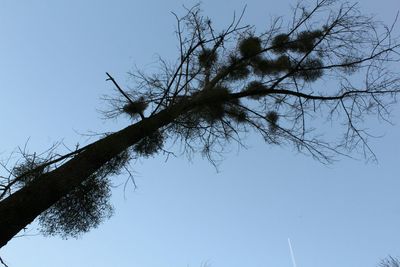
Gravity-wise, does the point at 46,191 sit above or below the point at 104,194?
below

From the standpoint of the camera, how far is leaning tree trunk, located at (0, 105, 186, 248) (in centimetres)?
310

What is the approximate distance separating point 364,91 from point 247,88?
4.15 ft

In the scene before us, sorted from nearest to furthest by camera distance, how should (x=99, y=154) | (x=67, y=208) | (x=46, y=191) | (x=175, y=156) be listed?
(x=46, y=191)
(x=99, y=154)
(x=67, y=208)
(x=175, y=156)

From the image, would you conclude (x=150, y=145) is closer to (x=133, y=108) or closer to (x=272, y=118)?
(x=133, y=108)

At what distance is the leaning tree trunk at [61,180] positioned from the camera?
310 cm

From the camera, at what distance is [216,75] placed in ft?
17.9

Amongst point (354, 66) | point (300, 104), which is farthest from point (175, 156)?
point (354, 66)

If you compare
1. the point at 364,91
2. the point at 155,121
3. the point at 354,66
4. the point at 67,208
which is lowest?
the point at 67,208

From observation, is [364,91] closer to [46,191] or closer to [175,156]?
[175,156]

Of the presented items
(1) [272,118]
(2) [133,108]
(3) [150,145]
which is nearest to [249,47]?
(1) [272,118]

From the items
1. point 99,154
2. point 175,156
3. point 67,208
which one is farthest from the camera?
point 175,156

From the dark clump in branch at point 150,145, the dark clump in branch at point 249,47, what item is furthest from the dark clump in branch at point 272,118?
the dark clump in branch at point 150,145

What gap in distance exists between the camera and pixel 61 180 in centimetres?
347

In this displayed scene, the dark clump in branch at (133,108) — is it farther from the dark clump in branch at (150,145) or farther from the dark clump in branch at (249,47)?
the dark clump in branch at (249,47)
